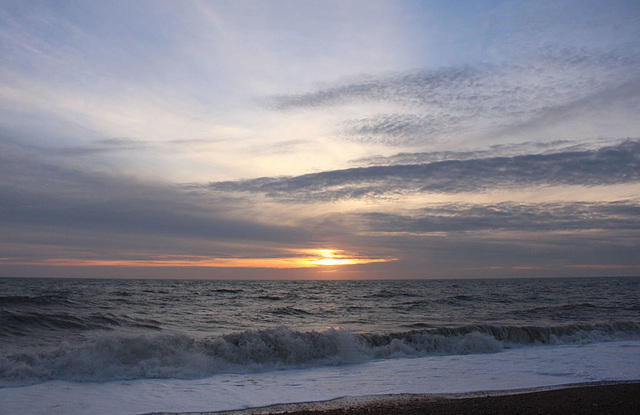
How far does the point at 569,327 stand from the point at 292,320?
12416 millimetres

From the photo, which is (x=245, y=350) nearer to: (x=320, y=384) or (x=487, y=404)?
(x=320, y=384)

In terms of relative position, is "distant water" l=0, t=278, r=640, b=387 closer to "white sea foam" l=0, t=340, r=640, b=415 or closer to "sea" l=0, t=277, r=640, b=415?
"sea" l=0, t=277, r=640, b=415

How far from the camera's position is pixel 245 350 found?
42.0ft

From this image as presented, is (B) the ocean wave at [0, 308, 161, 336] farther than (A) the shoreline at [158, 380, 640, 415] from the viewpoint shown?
Yes

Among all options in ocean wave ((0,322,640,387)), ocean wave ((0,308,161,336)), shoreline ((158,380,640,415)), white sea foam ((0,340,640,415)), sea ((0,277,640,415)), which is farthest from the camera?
ocean wave ((0,308,161,336))

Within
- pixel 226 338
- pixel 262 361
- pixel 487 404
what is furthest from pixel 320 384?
pixel 226 338

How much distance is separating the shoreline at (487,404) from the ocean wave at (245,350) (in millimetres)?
Answer: 4266

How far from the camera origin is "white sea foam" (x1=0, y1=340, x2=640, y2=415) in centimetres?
804

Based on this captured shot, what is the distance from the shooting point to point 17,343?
44.7ft

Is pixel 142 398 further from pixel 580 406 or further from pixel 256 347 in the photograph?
pixel 580 406

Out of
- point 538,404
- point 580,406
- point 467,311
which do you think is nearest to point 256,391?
point 538,404

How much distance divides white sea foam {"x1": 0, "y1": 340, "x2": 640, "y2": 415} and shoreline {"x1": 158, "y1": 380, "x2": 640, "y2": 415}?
1.51ft

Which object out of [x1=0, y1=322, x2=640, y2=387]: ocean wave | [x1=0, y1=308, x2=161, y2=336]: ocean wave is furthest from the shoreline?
[x1=0, y1=308, x2=161, y2=336]: ocean wave

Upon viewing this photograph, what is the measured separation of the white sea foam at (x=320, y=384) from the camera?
8.04 metres
